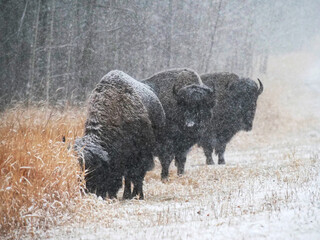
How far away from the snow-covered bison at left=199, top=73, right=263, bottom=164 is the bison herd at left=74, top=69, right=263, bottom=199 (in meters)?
2.25

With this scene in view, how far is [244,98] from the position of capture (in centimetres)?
1014

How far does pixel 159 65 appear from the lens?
58.1ft

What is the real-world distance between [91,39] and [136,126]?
36.6ft

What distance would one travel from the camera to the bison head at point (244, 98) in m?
10.1

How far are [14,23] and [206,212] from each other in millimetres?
17193

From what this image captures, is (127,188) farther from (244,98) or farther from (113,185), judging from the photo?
(244,98)

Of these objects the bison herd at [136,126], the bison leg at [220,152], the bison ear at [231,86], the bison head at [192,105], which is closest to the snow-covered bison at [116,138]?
the bison herd at [136,126]

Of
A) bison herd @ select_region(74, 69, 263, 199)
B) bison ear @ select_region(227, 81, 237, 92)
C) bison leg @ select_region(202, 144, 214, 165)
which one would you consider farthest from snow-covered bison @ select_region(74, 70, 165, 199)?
bison ear @ select_region(227, 81, 237, 92)

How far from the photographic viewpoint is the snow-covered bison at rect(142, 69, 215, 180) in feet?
24.3

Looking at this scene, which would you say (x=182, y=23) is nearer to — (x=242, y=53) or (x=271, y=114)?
(x=271, y=114)

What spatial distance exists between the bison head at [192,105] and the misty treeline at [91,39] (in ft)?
20.3

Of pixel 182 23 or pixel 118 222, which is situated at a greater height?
pixel 182 23

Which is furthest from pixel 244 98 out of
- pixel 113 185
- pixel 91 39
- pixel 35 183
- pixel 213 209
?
pixel 91 39

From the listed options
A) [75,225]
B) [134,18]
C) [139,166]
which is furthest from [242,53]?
[75,225]
